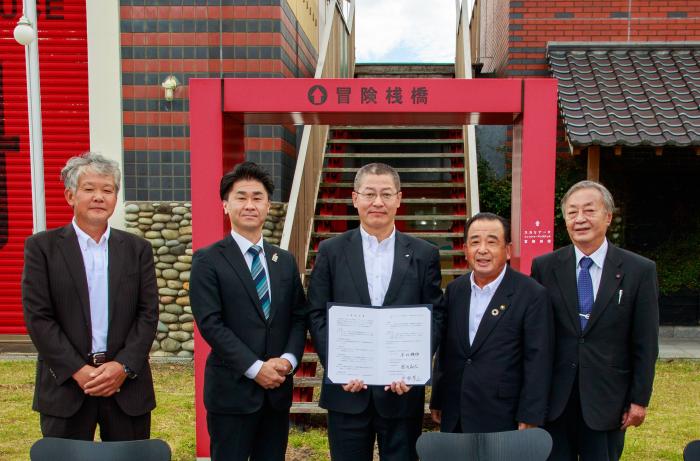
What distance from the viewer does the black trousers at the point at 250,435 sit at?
2875mm

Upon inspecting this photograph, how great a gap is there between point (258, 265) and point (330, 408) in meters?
0.77

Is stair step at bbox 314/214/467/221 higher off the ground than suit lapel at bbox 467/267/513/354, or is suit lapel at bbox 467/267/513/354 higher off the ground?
stair step at bbox 314/214/467/221

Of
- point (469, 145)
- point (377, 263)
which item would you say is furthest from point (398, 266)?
point (469, 145)

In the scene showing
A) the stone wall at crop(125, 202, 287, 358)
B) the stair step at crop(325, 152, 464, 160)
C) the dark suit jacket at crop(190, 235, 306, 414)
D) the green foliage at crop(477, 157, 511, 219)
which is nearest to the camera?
the dark suit jacket at crop(190, 235, 306, 414)

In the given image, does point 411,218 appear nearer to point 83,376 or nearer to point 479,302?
point 479,302

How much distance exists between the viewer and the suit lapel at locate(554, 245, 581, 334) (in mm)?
2869

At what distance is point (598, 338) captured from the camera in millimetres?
2842

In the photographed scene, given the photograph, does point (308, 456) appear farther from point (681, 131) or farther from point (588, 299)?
point (681, 131)

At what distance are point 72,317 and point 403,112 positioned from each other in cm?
234

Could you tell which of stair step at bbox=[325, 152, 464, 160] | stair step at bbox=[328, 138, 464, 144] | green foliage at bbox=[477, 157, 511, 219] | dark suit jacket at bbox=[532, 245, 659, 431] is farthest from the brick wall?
dark suit jacket at bbox=[532, 245, 659, 431]

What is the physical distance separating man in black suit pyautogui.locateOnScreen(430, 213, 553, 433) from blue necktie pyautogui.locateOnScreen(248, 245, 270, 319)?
889 mm

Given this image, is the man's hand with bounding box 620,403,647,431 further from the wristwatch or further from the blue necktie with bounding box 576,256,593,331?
the wristwatch

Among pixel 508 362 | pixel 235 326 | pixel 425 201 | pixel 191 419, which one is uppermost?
pixel 425 201

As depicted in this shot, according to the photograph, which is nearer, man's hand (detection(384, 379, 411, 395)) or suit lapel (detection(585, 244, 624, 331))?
man's hand (detection(384, 379, 411, 395))
